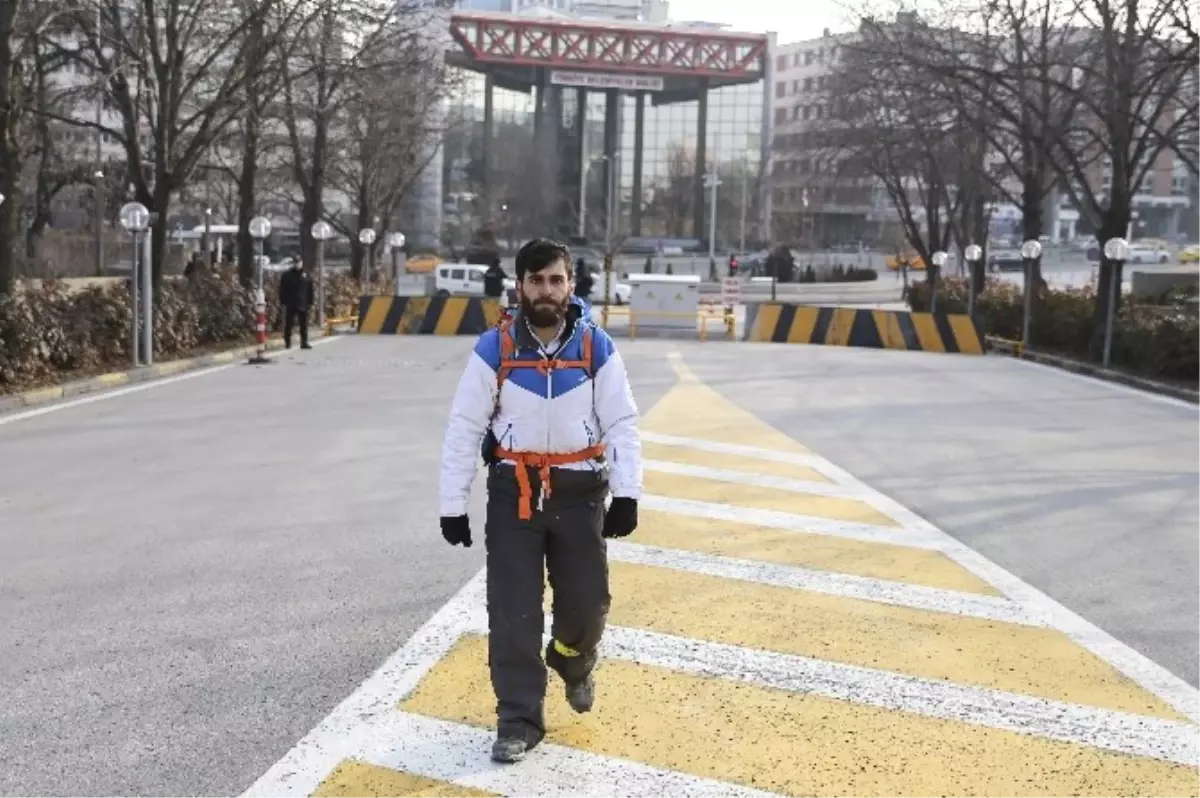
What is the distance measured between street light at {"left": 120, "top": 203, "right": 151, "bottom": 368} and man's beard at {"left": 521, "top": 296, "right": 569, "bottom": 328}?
16883 millimetres

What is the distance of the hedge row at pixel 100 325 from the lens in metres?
17.2

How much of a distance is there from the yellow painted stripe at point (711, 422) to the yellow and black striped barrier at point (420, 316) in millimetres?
16213

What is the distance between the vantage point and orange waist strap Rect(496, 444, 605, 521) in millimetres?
4523

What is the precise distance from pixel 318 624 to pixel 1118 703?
3.52 meters

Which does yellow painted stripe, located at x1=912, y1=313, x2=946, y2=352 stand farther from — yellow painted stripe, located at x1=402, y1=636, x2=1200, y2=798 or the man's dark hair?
the man's dark hair

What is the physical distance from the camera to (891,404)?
58.3ft

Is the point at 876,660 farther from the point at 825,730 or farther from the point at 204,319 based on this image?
the point at 204,319

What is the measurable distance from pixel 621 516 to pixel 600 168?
97.6 m

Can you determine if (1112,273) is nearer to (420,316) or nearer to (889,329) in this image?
(889,329)

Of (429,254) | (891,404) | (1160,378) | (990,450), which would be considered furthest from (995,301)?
(429,254)

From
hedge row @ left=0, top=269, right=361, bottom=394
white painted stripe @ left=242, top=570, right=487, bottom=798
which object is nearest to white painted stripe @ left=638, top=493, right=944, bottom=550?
white painted stripe @ left=242, top=570, right=487, bottom=798

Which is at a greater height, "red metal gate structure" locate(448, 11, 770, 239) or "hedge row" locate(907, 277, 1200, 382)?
"red metal gate structure" locate(448, 11, 770, 239)

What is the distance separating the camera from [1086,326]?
28781mm

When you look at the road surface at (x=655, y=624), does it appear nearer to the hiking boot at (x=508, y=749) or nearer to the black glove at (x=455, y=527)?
the hiking boot at (x=508, y=749)
